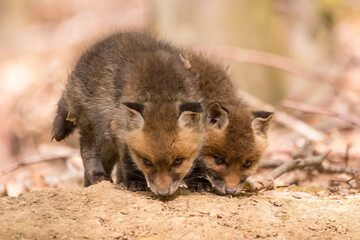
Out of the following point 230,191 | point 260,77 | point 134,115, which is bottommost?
point 260,77

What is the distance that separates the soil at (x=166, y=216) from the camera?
13.4 ft

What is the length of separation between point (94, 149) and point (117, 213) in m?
1.95

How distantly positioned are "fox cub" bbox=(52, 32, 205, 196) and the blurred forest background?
85.6 inches

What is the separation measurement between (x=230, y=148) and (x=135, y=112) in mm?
1192

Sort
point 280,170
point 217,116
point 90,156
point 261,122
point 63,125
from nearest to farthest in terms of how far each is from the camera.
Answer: point 217,116
point 261,122
point 90,156
point 280,170
point 63,125

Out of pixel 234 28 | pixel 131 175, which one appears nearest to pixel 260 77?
pixel 234 28

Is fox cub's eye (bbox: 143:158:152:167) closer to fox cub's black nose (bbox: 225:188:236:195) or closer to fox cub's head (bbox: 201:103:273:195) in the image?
fox cub's head (bbox: 201:103:273:195)

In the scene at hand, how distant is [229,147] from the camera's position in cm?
536

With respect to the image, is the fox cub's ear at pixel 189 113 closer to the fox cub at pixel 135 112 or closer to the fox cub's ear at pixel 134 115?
the fox cub at pixel 135 112

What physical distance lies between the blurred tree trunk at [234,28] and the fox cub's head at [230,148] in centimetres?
514

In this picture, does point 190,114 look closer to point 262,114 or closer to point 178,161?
point 178,161

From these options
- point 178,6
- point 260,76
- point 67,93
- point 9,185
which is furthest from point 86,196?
point 260,76

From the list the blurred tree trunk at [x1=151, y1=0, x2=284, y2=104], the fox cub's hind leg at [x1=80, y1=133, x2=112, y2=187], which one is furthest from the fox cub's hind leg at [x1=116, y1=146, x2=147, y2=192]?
the blurred tree trunk at [x1=151, y1=0, x2=284, y2=104]

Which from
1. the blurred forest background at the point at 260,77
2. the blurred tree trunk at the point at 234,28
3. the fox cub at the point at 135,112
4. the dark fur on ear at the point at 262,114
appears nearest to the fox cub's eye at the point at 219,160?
the fox cub at the point at 135,112
